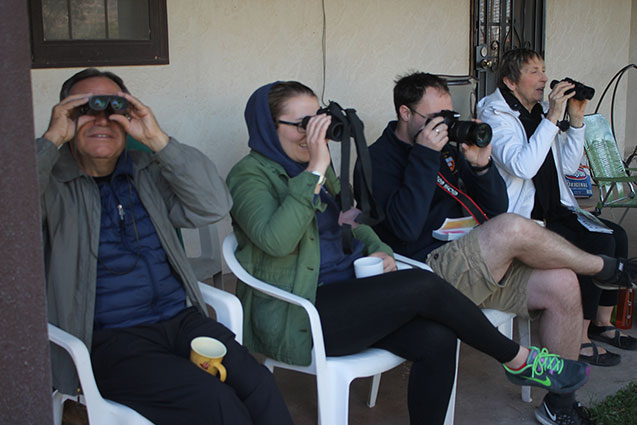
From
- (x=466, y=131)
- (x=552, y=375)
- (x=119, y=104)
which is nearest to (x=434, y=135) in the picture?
(x=466, y=131)

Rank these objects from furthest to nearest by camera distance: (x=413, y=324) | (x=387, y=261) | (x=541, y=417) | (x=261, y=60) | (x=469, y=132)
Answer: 1. (x=261, y=60)
2. (x=469, y=132)
3. (x=541, y=417)
4. (x=387, y=261)
5. (x=413, y=324)

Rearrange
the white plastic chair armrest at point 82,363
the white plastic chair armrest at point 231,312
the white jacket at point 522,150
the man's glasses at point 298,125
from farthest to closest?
1. the white jacket at point 522,150
2. the man's glasses at point 298,125
3. the white plastic chair armrest at point 231,312
4. the white plastic chair armrest at point 82,363

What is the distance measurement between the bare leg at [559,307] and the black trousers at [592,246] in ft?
1.23

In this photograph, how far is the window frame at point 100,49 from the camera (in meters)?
2.88

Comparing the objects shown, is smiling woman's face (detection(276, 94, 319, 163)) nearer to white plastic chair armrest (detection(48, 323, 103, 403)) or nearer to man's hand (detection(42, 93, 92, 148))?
man's hand (detection(42, 93, 92, 148))

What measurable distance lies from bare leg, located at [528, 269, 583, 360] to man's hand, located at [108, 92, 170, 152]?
53.5 inches

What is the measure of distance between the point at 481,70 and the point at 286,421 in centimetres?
338

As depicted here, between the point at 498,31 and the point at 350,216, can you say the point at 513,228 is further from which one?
the point at 498,31

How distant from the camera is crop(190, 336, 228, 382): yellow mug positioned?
1800 millimetres

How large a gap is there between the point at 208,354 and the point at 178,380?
0.36 feet

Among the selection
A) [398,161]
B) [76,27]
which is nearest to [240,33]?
[76,27]

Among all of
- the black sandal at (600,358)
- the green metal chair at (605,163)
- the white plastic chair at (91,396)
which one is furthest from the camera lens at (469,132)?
the green metal chair at (605,163)

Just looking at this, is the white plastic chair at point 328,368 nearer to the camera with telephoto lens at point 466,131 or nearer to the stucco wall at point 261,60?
the camera with telephoto lens at point 466,131

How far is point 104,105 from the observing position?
188cm
